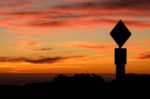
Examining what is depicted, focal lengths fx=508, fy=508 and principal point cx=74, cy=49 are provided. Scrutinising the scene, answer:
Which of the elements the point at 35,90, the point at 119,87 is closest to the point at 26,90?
the point at 35,90

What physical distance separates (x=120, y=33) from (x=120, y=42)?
28cm

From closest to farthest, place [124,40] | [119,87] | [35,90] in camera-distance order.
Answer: [124,40] < [119,87] < [35,90]

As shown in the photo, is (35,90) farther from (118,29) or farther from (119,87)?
(118,29)

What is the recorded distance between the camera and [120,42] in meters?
15.5

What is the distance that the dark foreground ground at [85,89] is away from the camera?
16656mm

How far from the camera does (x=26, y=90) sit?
1844 cm

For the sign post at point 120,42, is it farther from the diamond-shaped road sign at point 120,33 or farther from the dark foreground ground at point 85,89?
the dark foreground ground at point 85,89

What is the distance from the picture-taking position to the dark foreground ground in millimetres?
16656

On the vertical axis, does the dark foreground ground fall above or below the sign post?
below

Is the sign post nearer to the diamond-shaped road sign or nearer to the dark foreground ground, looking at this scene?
the diamond-shaped road sign

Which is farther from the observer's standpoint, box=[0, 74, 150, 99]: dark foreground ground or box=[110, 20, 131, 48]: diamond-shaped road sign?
box=[0, 74, 150, 99]: dark foreground ground

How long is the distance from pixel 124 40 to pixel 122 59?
684 mm

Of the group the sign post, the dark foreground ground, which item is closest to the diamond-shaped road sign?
the sign post

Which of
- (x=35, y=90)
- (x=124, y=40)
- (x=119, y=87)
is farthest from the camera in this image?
(x=35, y=90)
